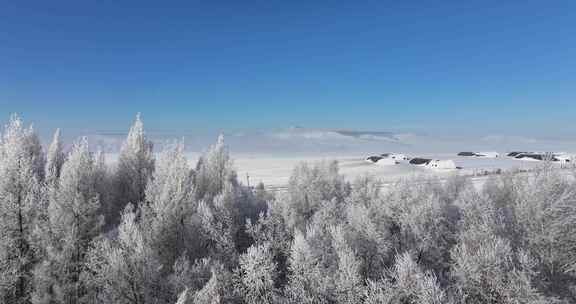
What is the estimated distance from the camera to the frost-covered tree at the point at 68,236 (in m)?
22.9

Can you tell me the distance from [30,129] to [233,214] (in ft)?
83.7

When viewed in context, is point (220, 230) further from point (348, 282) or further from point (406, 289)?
point (406, 289)

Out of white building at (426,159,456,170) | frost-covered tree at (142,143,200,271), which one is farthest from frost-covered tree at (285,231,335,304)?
white building at (426,159,456,170)

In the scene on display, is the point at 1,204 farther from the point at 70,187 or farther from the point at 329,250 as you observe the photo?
the point at 329,250

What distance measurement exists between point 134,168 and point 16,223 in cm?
1707

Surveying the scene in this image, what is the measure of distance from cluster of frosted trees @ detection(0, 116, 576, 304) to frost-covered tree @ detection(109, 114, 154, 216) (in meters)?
0.26

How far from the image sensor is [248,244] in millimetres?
33469

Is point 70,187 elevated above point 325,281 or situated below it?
above

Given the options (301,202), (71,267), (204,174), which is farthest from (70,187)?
(301,202)

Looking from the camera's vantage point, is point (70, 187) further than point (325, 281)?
Yes

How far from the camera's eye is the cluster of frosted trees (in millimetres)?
22406

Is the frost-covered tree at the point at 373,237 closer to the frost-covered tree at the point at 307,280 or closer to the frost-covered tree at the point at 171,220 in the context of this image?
the frost-covered tree at the point at 307,280

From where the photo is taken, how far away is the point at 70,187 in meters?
27.5

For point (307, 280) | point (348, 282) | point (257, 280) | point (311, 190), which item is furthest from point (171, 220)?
point (311, 190)
